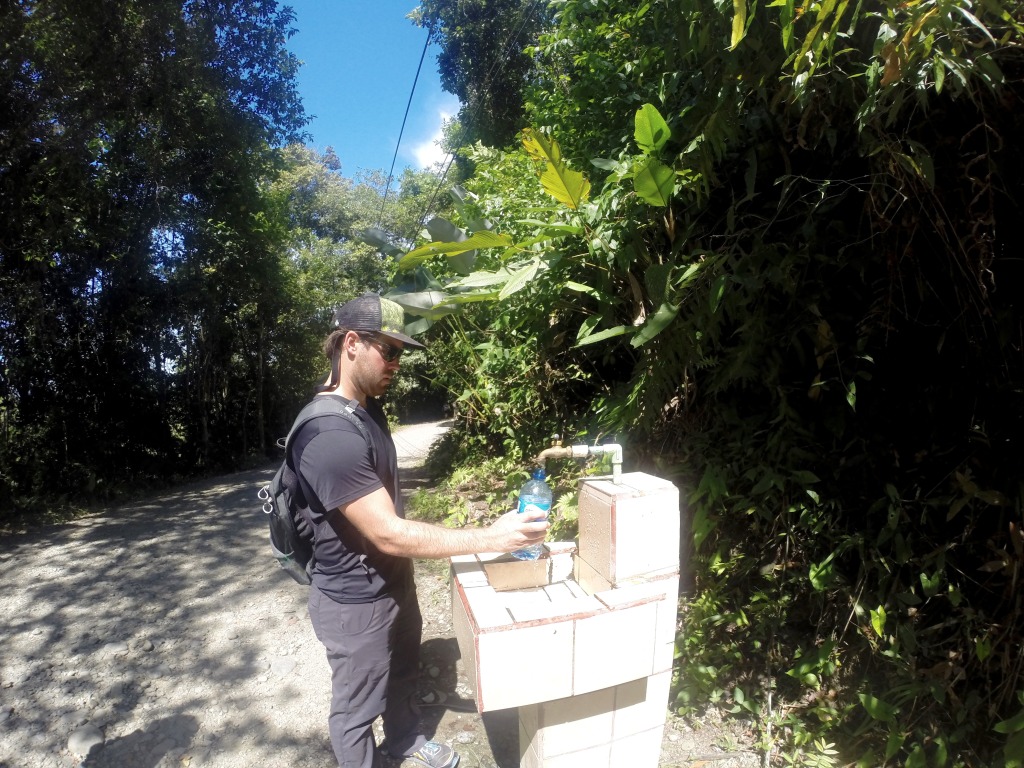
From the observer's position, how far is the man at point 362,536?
1.98m

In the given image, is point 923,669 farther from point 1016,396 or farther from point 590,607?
point 590,607

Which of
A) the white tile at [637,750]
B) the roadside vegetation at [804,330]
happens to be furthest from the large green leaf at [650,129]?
the white tile at [637,750]

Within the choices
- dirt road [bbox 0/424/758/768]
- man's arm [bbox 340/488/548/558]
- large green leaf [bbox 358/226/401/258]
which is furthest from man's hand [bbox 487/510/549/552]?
large green leaf [bbox 358/226/401/258]

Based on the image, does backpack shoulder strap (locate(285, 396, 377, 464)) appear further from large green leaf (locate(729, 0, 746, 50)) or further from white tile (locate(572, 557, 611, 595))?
large green leaf (locate(729, 0, 746, 50))

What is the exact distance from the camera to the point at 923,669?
2.09m

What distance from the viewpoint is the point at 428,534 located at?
1.99 meters

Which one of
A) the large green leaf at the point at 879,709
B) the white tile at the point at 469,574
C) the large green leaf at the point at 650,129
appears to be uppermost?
the large green leaf at the point at 650,129

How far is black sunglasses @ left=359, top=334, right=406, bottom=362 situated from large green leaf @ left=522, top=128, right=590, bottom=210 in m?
0.98

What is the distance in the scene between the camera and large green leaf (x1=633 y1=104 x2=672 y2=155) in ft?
7.39

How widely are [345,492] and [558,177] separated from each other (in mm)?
1564

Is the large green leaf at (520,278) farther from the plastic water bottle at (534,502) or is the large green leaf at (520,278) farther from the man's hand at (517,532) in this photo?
the man's hand at (517,532)

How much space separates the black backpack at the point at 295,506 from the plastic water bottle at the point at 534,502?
22.8 inches

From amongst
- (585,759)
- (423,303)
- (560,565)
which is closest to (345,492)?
(560,565)

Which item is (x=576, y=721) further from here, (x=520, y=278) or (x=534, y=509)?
(x=520, y=278)
